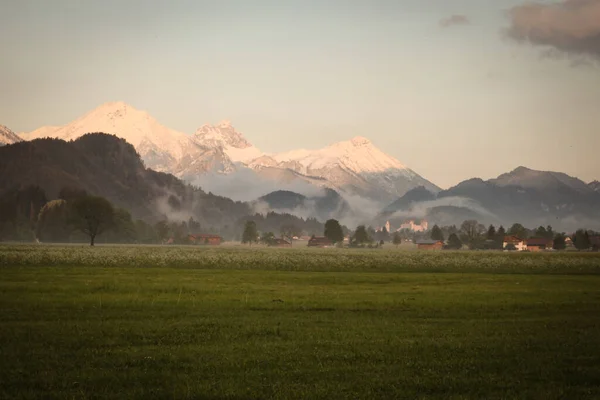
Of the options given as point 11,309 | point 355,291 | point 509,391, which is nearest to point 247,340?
point 509,391

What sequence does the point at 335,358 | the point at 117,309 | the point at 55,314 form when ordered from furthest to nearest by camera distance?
the point at 117,309, the point at 55,314, the point at 335,358

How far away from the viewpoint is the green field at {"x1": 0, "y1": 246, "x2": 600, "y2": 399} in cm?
1802

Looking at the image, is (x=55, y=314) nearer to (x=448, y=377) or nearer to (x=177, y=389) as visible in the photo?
(x=177, y=389)

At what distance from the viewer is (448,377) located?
62.9 ft

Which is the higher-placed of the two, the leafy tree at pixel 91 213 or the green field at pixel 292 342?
the leafy tree at pixel 91 213

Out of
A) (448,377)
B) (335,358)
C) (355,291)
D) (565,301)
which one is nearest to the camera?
(448,377)

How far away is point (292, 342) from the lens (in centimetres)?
2483

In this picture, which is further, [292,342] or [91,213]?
[91,213]

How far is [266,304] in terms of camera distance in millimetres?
38438

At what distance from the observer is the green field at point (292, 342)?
59.1 ft

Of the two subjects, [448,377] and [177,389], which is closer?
[177,389]

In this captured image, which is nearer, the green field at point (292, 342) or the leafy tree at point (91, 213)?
the green field at point (292, 342)

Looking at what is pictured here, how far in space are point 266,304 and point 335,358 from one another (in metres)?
17.0

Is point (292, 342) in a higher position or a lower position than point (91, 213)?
lower
